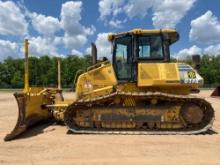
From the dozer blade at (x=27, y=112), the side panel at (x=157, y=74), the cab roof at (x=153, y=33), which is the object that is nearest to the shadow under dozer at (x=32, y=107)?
the dozer blade at (x=27, y=112)

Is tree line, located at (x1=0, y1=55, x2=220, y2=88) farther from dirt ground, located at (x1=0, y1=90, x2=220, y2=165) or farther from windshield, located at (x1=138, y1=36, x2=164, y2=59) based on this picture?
dirt ground, located at (x1=0, y1=90, x2=220, y2=165)

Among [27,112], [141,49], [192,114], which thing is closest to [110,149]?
[192,114]

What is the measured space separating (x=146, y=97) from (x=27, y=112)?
380 centimetres

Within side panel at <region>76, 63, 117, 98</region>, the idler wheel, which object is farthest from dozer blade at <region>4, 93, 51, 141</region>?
the idler wheel

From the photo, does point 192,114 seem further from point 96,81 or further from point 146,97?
point 96,81

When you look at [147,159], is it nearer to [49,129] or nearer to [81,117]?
[81,117]

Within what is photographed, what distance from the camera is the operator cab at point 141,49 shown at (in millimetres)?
12672

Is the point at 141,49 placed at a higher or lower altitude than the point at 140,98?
higher

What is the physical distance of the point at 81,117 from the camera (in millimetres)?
12227

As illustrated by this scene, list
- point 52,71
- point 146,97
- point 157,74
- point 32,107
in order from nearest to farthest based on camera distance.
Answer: point 146,97 < point 157,74 < point 32,107 < point 52,71

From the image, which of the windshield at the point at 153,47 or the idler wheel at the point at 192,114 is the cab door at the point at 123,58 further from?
the idler wheel at the point at 192,114

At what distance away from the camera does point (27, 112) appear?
12383mm

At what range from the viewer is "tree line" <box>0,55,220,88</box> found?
290 feet

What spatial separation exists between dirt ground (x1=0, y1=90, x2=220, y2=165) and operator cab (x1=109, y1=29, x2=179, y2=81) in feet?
7.89
